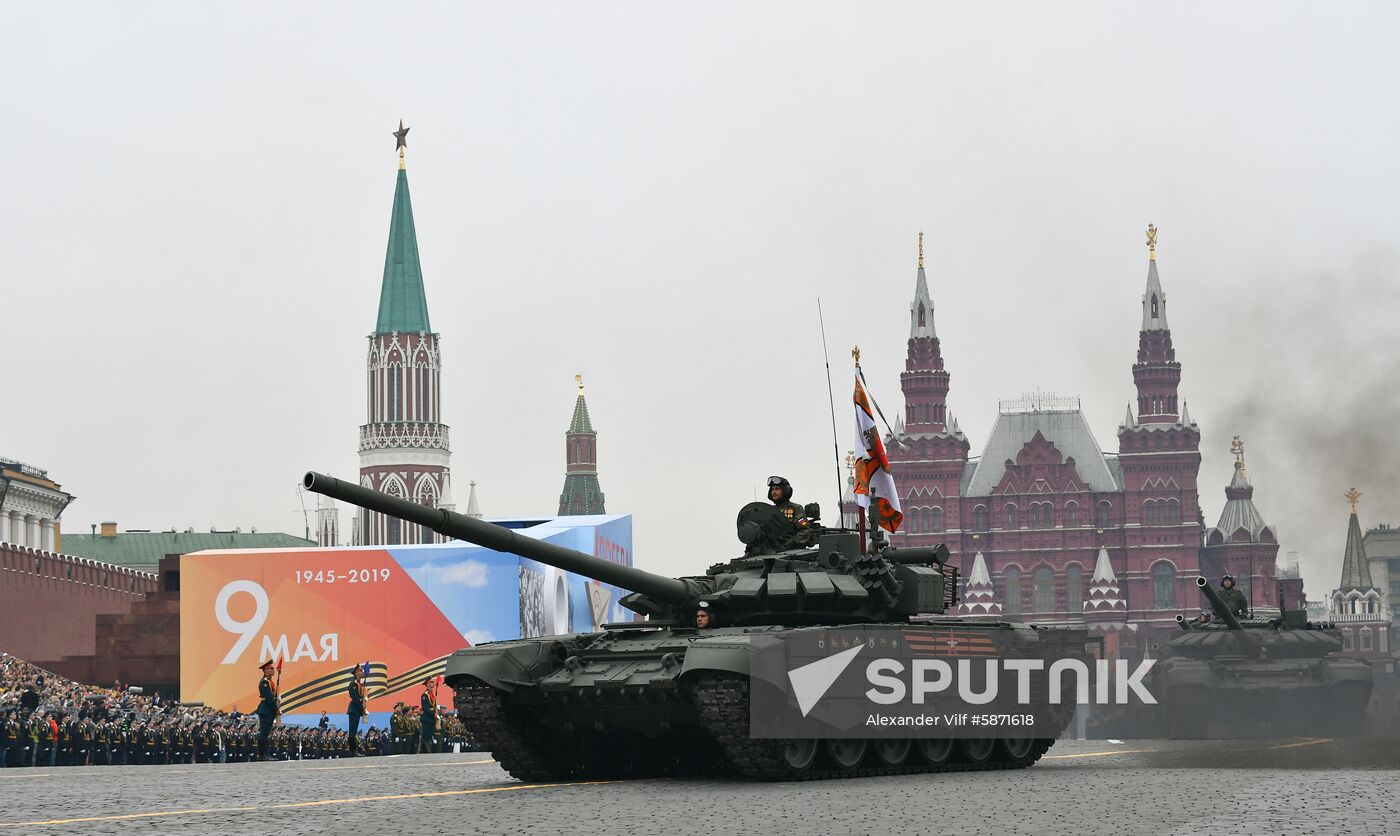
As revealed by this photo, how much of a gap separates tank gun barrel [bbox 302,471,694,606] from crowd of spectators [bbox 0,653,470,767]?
1226 centimetres

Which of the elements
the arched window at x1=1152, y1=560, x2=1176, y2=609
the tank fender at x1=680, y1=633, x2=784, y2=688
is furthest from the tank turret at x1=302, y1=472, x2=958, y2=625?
the arched window at x1=1152, y1=560, x2=1176, y2=609

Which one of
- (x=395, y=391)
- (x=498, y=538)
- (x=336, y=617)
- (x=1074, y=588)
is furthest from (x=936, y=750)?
(x=395, y=391)

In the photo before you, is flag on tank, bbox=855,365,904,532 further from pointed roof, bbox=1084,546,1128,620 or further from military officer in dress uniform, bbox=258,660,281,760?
pointed roof, bbox=1084,546,1128,620

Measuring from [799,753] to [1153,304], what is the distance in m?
127

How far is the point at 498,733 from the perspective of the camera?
61.8 ft

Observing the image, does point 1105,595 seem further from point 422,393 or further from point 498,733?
point 498,733

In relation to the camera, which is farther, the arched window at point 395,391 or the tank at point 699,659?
the arched window at point 395,391

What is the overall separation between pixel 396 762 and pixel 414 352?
135312 millimetres

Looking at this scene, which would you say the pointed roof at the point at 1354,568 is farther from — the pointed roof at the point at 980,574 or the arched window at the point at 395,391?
the arched window at the point at 395,391

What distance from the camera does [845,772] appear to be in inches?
740

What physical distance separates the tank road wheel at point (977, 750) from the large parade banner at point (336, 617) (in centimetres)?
3409

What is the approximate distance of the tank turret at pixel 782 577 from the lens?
1934 centimetres

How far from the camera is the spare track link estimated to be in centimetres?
1866

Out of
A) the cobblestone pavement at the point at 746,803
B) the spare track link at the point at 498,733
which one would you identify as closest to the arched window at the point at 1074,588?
the cobblestone pavement at the point at 746,803
